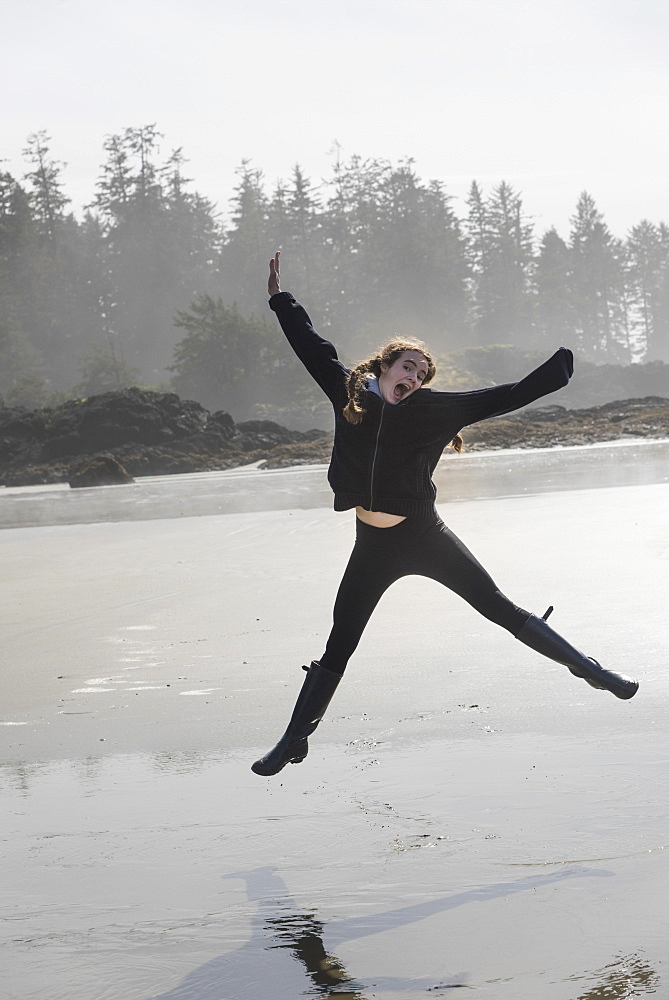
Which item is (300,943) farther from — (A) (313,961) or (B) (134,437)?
(B) (134,437)

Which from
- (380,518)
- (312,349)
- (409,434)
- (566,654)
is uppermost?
(312,349)

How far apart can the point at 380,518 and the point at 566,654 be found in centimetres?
86

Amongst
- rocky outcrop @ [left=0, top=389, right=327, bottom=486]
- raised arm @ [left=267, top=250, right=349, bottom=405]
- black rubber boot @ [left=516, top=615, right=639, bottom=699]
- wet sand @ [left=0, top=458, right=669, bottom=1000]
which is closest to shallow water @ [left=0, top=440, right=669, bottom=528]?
rocky outcrop @ [left=0, top=389, right=327, bottom=486]

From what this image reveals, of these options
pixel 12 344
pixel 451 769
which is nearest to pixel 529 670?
pixel 451 769

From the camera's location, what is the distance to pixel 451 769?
4.17m

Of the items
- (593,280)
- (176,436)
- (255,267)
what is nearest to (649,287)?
(593,280)

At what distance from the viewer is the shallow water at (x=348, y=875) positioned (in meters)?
2.69

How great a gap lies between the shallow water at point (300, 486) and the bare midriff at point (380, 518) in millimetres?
11754

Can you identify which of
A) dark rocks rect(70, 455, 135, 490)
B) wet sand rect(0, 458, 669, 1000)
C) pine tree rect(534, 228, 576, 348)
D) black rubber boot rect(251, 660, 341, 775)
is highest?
pine tree rect(534, 228, 576, 348)

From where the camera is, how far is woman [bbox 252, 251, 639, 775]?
12.9 ft

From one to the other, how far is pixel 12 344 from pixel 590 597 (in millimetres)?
74475

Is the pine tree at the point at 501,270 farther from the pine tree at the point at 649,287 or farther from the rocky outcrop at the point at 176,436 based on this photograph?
the rocky outcrop at the point at 176,436

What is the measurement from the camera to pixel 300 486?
72.8ft

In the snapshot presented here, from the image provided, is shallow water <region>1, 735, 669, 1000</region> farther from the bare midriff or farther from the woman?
the bare midriff
